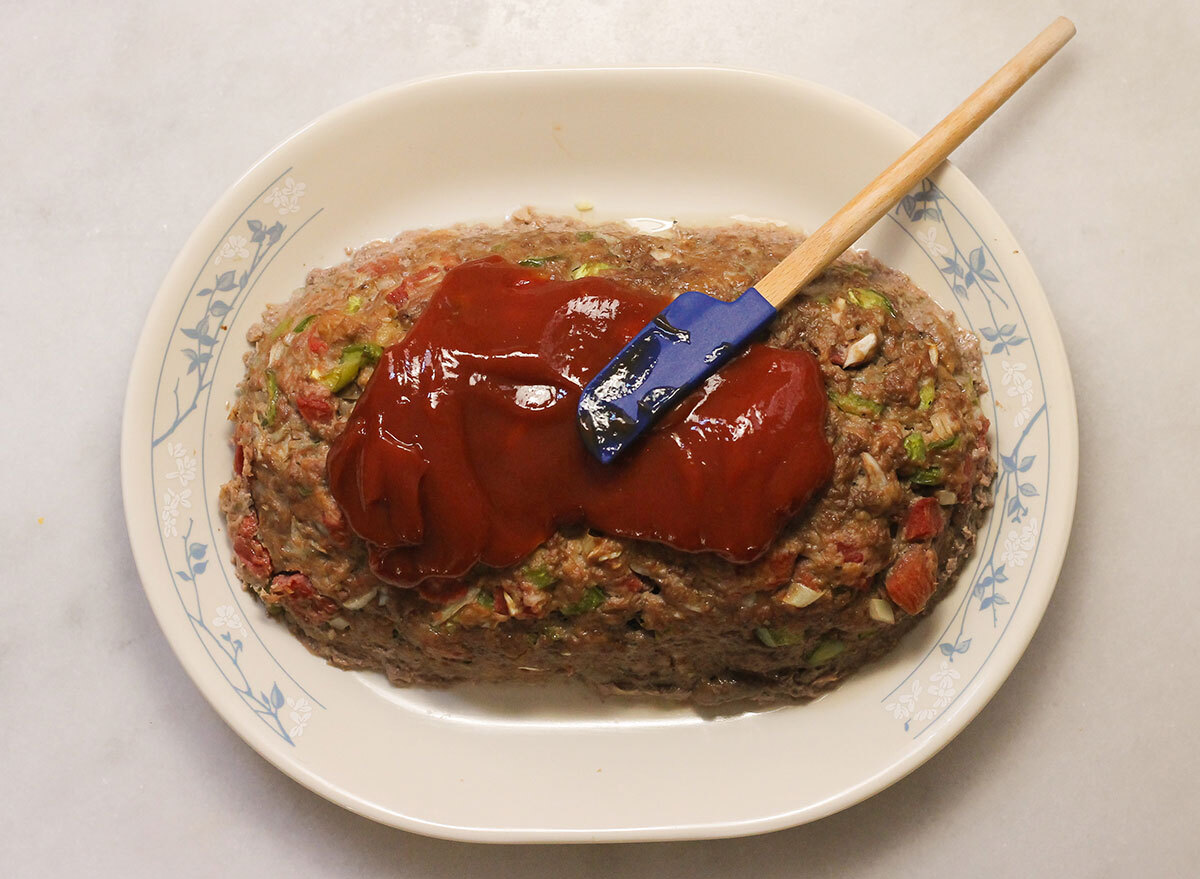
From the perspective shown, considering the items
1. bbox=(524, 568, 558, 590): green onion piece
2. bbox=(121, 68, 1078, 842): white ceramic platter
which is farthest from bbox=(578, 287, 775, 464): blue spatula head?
bbox=(121, 68, 1078, 842): white ceramic platter

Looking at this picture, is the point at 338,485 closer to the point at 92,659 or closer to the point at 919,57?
the point at 92,659

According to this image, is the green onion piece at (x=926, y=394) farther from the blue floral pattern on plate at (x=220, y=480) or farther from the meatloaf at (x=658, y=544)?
the blue floral pattern on plate at (x=220, y=480)

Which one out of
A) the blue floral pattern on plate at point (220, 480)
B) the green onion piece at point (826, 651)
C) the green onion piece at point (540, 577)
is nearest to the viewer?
the green onion piece at point (540, 577)

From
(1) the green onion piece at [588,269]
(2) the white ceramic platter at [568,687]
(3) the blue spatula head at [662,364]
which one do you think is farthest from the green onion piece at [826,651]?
(1) the green onion piece at [588,269]

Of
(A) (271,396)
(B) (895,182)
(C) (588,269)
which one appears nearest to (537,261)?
(C) (588,269)

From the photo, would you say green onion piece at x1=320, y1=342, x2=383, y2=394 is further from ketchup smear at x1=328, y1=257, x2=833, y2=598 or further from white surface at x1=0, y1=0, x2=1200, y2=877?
white surface at x1=0, y1=0, x2=1200, y2=877

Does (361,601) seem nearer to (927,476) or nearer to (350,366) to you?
(350,366)

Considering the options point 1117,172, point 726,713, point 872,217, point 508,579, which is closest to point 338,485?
point 508,579

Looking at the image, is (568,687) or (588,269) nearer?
(588,269)
